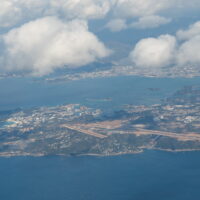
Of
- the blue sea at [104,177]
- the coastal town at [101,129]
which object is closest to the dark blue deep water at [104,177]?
the blue sea at [104,177]

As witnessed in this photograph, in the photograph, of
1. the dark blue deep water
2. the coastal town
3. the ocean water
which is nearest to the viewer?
the dark blue deep water

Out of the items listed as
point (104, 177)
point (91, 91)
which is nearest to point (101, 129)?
point (104, 177)

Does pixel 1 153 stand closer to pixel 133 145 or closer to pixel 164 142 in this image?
pixel 133 145

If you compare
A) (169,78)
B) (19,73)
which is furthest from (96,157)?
(19,73)

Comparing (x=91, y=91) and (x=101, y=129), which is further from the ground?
(x=91, y=91)

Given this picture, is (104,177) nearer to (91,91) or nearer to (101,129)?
(101,129)

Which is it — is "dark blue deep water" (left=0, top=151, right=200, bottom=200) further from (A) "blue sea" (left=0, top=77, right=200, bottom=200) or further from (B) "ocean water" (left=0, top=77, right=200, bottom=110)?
(B) "ocean water" (left=0, top=77, right=200, bottom=110)

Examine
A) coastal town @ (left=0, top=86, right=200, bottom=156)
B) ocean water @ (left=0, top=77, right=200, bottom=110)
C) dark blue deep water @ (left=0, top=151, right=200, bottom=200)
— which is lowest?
dark blue deep water @ (left=0, top=151, right=200, bottom=200)

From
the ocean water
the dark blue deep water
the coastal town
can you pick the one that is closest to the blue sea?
the dark blue deep water

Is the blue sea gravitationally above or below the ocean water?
below
